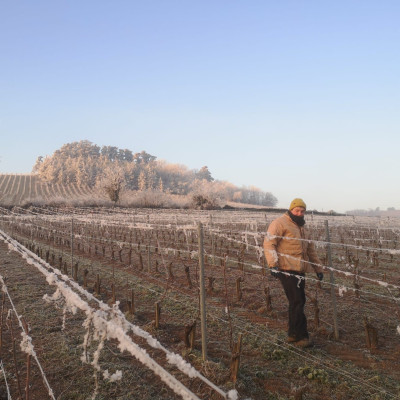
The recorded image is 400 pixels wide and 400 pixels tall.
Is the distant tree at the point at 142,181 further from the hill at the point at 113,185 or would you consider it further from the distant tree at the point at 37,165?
the distant tree at the point at 37,165

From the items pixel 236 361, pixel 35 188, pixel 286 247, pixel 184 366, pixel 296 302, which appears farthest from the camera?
pixel 35 188

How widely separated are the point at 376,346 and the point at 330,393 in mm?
1316

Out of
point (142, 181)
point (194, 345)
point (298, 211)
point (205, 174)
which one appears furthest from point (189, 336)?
point (205, 174)

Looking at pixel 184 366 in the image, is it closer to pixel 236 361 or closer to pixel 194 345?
pixel 236 361

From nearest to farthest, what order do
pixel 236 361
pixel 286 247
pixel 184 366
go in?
pixel 184 366
pixel 236 361
pixel 286 247

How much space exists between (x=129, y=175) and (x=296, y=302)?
67447 millimetres

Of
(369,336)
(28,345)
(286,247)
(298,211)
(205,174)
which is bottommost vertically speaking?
(369,336)

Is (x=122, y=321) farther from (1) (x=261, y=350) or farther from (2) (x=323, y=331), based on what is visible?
(2) (x=323, y=331)

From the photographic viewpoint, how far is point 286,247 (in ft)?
13.3

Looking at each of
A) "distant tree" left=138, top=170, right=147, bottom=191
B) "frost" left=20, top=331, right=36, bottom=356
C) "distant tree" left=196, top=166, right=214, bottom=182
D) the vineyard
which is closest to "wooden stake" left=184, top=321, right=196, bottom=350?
the vineyard

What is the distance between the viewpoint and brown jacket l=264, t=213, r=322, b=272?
396cm

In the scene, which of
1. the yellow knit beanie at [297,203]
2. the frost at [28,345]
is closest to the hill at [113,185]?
the yellow knit beanie at [297,203]

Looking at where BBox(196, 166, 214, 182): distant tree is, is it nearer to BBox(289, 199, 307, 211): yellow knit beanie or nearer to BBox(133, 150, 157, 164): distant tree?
BBox(133, 150, 157, 164): distant tree

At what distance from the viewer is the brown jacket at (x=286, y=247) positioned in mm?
3961
